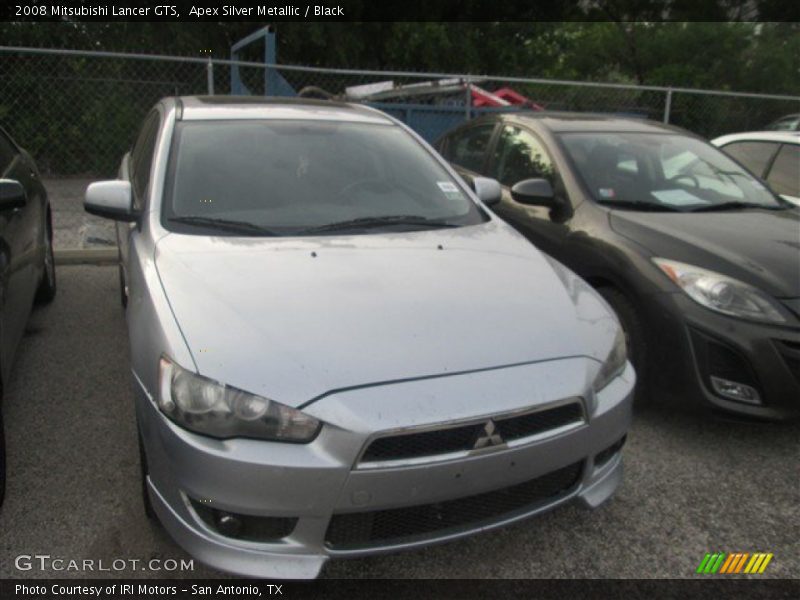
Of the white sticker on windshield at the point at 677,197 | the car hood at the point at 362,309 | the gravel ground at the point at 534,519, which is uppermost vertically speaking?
the white sticker on windshield at the point at 677,197

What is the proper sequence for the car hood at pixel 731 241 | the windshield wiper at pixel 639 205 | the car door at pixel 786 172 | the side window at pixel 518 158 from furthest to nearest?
the car door at pixel 786 172
the side window at pixel 518 158
the windshield wiper at pixel 639 205
the car hood at pixel 731 241

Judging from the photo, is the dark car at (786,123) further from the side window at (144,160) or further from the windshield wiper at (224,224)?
the windshield wiper at (224,224)

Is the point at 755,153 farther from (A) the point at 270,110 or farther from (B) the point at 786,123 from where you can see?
(B) the point at 786,123

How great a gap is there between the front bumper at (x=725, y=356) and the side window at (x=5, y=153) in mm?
3805

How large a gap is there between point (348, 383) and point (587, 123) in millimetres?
3395

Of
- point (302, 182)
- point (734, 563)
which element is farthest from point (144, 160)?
point (734, 563)

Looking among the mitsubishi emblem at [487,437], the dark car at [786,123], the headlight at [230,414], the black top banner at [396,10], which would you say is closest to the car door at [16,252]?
the headlight at [230,414]

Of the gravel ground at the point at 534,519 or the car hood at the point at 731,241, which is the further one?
the car hood at the point at 731,241

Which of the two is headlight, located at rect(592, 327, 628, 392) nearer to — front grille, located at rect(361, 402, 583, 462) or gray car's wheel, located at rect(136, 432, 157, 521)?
front grille, located at rect(361, 402, 583, 462)

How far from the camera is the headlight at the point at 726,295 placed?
119 inches

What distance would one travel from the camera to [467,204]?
10.8 feet

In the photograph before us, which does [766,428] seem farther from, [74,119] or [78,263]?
[74,119]

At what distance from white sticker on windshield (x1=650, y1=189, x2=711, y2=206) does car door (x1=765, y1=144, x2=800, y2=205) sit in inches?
59.7

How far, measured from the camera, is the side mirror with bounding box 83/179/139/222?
119 inches
